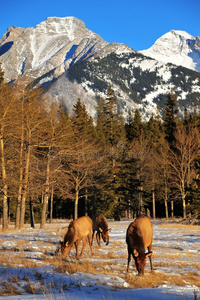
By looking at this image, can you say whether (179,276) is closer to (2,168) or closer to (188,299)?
(188,299)

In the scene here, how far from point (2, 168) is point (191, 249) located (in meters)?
14.0

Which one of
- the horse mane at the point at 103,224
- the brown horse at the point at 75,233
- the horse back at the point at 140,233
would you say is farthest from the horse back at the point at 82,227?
the horse mane at the point at 103,224

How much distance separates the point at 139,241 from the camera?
28.8 feet

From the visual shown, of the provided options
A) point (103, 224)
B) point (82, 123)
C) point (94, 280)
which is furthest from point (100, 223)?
point (82, 123)

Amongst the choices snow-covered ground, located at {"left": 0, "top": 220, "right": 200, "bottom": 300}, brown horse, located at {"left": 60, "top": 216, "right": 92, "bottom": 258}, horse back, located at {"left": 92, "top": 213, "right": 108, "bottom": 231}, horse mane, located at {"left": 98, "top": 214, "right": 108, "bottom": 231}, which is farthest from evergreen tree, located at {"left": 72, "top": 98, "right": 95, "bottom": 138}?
snow-covered ground, located at {"left": 0, "top": 220, "right": 200, "bottom": 300}

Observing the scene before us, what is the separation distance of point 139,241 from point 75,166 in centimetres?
2941

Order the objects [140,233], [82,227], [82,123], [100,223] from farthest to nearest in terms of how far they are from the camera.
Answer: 1. [82,123]
2. [100,223]
3. [82,227]
4. [140,233]

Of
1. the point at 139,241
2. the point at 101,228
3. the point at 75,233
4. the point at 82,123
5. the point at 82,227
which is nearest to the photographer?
the point at 139,241

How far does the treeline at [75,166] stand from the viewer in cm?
2347

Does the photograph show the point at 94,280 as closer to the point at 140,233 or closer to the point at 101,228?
the point at 140,233

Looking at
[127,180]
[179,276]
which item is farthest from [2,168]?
[127,180]

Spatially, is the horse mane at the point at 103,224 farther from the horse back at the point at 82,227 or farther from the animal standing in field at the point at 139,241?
the animal standing in field at the point at 139,241

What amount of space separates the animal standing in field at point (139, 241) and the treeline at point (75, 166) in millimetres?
14144

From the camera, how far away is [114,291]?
270 inches
